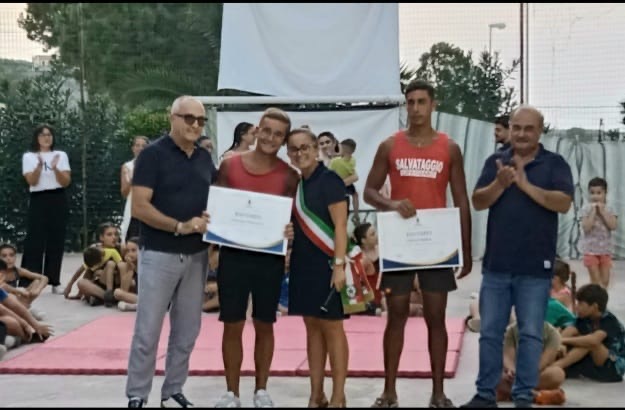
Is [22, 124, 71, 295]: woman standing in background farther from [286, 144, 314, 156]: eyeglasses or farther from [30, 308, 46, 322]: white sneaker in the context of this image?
[286, 144, 314, 156]: eyeglasses

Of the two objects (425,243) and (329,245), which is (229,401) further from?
(425,243)

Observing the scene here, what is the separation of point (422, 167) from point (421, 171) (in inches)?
1.0

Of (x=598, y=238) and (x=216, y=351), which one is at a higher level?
(x=598, y=238)

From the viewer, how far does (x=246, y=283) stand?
20.1ft

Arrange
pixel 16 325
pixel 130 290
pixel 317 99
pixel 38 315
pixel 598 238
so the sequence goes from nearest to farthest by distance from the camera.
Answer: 1. pixel 16 325
2. pixel 38 315
3. pixel 598 238
4. pixel 130 290
5. pixel 317 99

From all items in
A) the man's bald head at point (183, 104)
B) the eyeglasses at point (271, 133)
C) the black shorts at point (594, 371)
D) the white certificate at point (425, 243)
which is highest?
the man's bald head at point (183, 104)

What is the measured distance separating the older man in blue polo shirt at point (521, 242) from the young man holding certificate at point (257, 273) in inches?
45.8

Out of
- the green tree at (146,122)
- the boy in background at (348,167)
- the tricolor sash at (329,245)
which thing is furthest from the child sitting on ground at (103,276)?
the green tree at (146,122)

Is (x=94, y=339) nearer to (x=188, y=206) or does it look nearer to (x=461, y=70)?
(x=188, y=206)

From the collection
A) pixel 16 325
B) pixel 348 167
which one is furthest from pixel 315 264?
pixel 348 167

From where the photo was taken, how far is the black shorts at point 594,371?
7.19 meters

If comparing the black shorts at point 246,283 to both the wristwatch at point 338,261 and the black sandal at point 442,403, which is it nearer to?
the wristwatch at point 338,261

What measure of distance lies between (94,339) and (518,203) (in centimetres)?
→ 443

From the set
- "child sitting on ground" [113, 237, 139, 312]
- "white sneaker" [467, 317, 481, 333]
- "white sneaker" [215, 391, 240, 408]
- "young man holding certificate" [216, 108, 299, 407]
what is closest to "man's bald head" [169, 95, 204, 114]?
"young man holding certificate" [216, 108, 299, 407]
